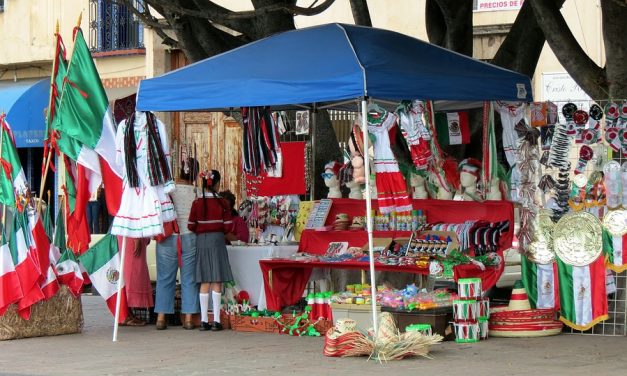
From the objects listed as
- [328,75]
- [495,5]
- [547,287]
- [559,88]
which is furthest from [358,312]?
[495,5]

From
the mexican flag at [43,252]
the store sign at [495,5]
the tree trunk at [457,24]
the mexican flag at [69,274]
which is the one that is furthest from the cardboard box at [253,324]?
the store sign at [495,5]

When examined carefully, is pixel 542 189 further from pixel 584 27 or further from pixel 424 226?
pixel 584 27

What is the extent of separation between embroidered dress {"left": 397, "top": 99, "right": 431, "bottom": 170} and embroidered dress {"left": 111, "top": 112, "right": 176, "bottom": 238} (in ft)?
8.00

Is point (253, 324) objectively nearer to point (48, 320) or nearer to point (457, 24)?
point (48, 320)

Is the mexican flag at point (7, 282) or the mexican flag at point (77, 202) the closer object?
the mexican flag at point (7, 282)

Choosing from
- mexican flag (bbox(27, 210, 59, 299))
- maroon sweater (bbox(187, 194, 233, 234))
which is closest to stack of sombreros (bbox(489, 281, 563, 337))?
maroon sweater (bbox(187, 194, 233, 234))

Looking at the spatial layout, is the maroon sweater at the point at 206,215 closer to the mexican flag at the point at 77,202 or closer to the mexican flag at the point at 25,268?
the mexican flag at the point at 77,202

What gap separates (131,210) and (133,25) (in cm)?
1374

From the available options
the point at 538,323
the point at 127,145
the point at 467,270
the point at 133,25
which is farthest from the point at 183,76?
the point at 133,25

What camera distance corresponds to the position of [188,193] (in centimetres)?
1291

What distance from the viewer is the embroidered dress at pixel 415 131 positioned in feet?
40.1

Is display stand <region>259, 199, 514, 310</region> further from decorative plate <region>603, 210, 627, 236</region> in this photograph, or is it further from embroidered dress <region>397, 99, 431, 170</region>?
decorative plate <region>603, 210, 627, 236</region>

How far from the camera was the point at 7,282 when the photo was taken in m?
12.1

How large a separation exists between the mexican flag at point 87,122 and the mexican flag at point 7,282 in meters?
1.18
